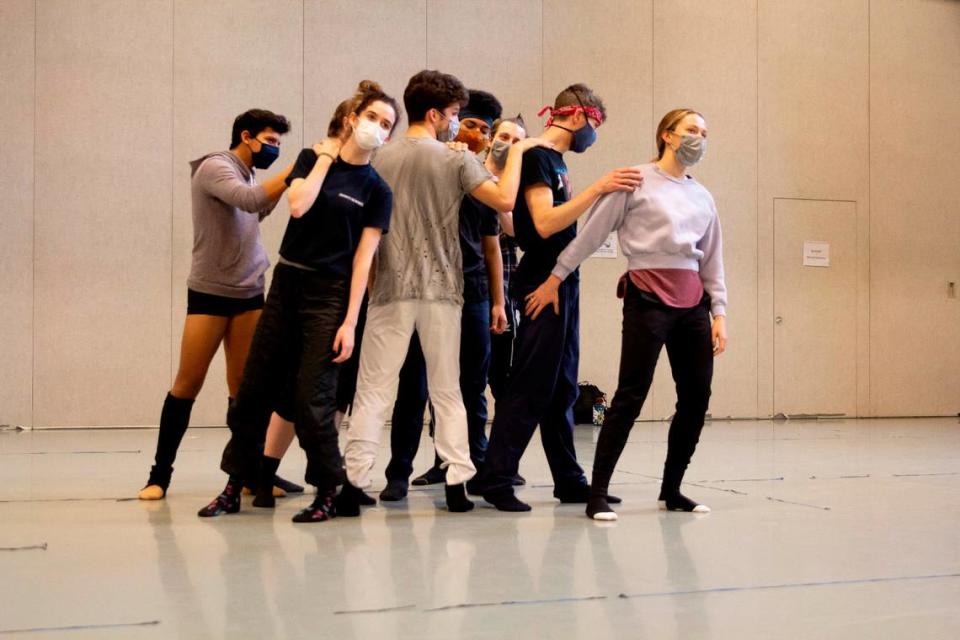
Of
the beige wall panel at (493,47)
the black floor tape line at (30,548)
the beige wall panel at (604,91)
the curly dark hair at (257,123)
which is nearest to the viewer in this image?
Result: the black floor tape line at (30,548)

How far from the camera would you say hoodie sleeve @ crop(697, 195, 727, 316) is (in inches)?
146

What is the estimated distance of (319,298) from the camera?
137 inches

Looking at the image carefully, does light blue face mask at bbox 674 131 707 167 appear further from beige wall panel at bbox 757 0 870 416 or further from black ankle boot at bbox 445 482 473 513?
beige wall panel at bbox 757 0 870 416

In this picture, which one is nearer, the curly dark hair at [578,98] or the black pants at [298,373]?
the black pants at [298,373]

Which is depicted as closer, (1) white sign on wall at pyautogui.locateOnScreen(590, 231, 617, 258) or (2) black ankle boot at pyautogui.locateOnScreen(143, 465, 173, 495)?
(2) black ankle boot at pyautogui.locateOnScreen(143, 465, 173, 495)

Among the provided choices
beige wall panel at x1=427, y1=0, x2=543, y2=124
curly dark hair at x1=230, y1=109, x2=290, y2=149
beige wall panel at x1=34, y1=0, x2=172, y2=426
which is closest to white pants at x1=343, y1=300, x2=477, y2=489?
curly dark hair at x1=230, y1=109, x2=290, y2=149

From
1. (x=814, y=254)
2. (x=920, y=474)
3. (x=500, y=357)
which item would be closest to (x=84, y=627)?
(x=500, y=357)

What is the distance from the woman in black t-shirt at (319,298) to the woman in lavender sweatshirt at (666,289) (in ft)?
2.21

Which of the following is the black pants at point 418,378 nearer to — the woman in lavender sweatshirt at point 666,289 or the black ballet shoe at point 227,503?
the woman in lavender sweatshirt at point 666,289

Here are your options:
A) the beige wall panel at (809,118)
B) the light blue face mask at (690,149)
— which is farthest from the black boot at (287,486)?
the beige wall panel at (809,118)

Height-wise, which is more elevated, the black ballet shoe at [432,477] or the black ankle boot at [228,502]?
the black ankle boot at [228,502]

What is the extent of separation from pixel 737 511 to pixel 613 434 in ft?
1.82

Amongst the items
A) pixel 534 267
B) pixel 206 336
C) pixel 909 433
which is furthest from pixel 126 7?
pixel 909 433

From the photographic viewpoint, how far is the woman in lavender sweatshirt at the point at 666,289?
3.61m
